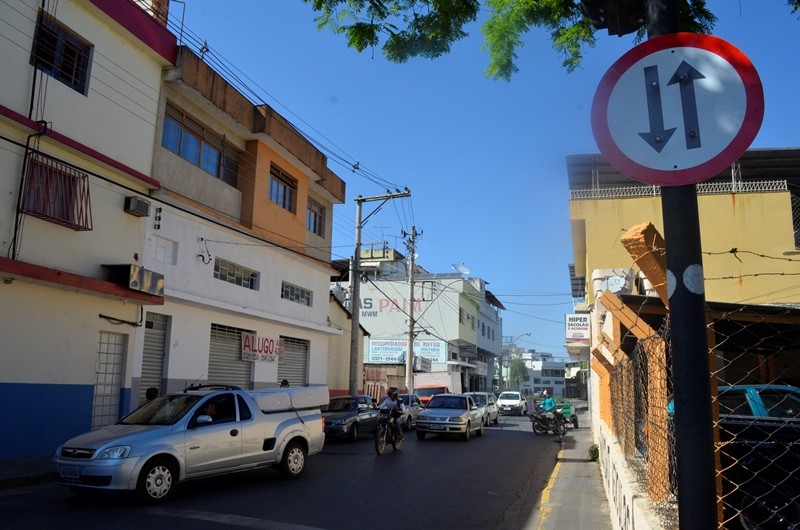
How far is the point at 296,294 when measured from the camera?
24312mm

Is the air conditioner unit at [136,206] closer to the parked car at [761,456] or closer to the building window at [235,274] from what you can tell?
the building window at [235,274]

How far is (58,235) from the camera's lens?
13008mm

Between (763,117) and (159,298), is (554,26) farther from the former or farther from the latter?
(159,298)

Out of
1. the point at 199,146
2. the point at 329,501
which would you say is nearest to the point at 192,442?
the point at 329,501

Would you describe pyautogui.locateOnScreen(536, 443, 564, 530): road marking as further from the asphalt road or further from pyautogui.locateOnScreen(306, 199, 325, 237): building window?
pyautogui.locateOnScreen(306, 199, 325, 237): building window

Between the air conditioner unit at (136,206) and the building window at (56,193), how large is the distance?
1173mm

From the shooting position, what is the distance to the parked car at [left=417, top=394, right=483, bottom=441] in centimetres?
2009

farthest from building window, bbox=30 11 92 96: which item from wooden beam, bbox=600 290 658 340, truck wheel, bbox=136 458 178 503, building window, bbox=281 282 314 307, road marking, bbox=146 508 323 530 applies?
wooden beam, bbox=600 290 658 340

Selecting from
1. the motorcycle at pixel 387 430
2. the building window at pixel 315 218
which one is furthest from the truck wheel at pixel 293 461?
the building window at pixel 315 218

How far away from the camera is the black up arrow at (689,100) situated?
7.30ft

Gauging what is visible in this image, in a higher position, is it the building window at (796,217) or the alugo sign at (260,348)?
the building window at (796,217)

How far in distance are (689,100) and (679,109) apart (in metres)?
0.05

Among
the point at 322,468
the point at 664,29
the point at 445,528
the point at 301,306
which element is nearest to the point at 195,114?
the point at 301,306

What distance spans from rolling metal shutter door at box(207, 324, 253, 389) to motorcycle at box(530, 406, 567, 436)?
1108cm
